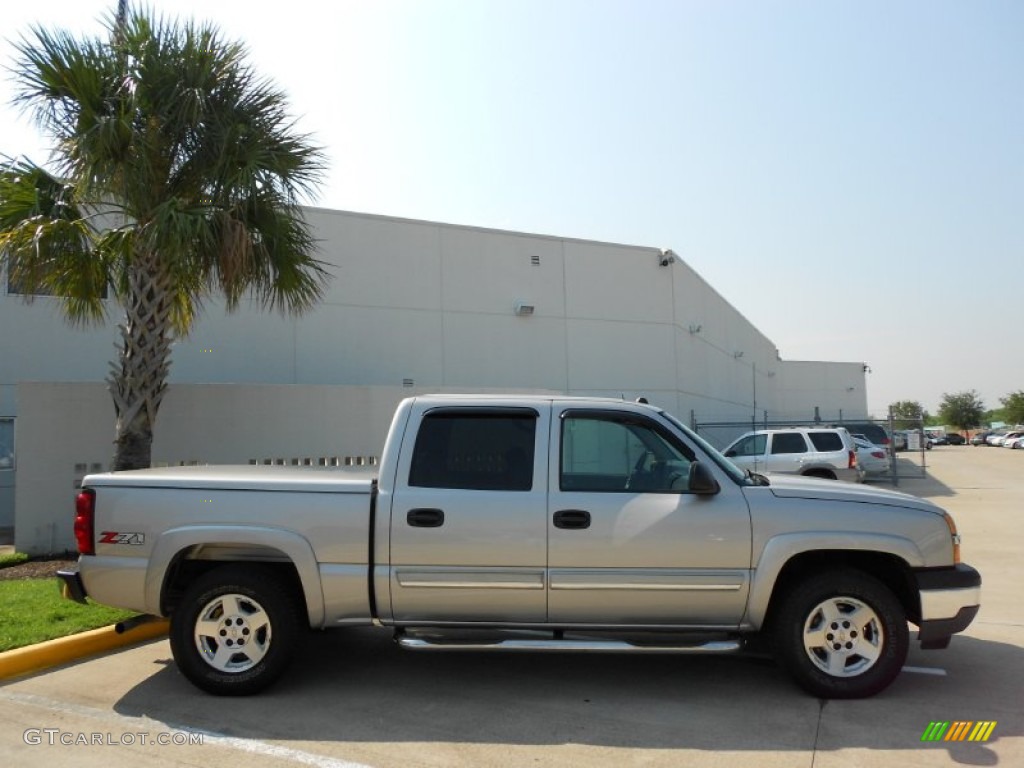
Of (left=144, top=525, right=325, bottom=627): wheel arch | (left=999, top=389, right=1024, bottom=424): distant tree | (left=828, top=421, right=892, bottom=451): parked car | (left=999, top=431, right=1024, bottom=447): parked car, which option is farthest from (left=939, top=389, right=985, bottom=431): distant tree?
(left=144, top=525, right=325, bottom=627): wheel arch

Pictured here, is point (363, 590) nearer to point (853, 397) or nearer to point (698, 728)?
point (698, 728)

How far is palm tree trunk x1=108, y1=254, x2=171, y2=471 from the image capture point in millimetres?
9031

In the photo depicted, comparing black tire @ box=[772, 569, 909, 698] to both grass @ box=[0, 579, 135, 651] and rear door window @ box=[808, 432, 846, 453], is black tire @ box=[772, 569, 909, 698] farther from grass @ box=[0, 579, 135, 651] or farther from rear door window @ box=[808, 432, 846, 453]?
rear door window @ box=[808, 432, 846, 453]

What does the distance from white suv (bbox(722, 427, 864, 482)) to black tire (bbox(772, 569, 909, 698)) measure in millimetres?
12112

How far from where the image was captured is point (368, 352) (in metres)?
17.8

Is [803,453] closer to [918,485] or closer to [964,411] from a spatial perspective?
[918,485]

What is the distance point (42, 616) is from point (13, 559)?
157 inches

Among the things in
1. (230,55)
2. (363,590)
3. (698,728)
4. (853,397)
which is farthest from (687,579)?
(853,397)

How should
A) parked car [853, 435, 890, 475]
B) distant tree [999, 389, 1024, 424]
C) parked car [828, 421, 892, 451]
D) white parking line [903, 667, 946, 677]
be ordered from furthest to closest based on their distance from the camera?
distant tree [999, 389, 1024, 424] → parked car [828, 421, 892, 451] → parked car [853, 435, 890, 475] → white parking line [903, 667, 946, 677]

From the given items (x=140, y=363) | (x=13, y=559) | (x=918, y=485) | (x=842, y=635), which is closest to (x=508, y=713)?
(x=842, y=635)

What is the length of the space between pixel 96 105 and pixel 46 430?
4458 mm

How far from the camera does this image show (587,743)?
14.0 ft

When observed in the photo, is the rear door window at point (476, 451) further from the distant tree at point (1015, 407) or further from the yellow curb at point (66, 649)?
the distant tree at point (1015, 407)

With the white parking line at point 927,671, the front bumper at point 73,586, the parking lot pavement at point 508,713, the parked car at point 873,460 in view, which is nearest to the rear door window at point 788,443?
the parked car at point 873,460
